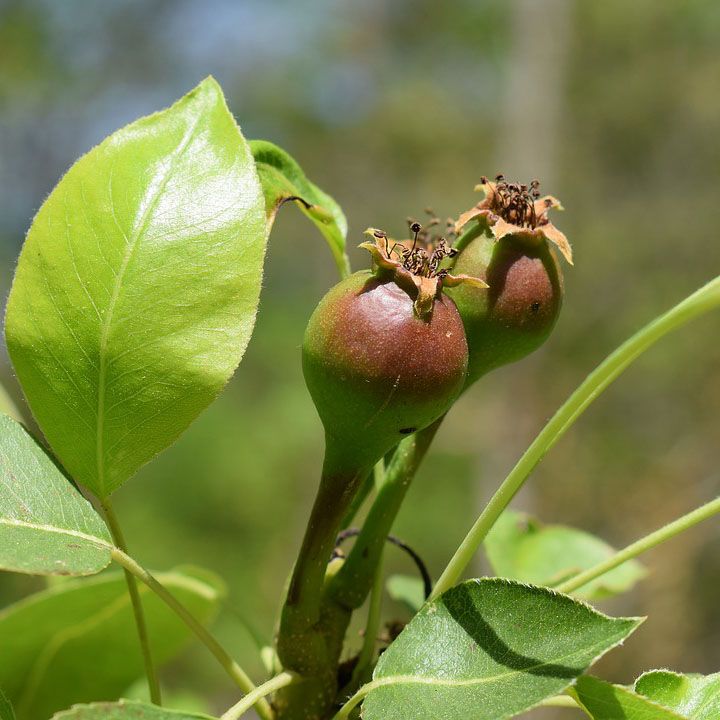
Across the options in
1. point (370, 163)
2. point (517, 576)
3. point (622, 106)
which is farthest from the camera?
point (370, 163)

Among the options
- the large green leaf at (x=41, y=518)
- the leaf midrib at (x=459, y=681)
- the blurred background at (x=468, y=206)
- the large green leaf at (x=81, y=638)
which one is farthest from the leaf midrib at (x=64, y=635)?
the blurred background at (x=468, y=206)

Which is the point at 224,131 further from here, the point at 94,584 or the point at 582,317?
the point at 582,317

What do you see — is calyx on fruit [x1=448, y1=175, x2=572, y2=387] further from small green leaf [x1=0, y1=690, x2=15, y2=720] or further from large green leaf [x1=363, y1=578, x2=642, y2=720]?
small green leaf [x1=0, y1=690, x2=15, y2=720]

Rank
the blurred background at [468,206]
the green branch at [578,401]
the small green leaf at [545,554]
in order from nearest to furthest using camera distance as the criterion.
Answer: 1. the green branch at [578,401]
2. the small green leaf at [545,554]
3. the blurred background at [468,206]

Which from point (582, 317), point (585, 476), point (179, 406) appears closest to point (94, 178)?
point (179, 406)

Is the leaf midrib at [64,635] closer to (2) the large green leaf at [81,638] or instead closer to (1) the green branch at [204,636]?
(2) the large green leaf at [81,638]

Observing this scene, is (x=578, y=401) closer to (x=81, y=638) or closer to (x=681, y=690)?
(x=681, y=690)
